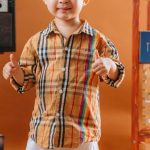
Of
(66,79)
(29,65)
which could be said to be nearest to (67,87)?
(66,79)

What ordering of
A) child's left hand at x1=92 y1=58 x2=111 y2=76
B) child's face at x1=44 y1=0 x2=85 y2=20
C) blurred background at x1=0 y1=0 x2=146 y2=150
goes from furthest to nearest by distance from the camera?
1. blurred background at x1=0 y1=0 x2=146 y2=150
2. child's face at x1=44 y1=0 x2=85 y2=20
3. child's left hand at x1=92 y1=58 x2=111 y2=76

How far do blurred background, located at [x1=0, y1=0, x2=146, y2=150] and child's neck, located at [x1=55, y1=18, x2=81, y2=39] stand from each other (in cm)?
27

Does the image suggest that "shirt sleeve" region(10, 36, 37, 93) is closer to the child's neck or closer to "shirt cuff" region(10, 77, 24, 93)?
"shirt cuff" region(10, 77, 24, 93)

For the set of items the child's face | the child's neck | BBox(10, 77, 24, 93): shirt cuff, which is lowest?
BBox(10, 77, 24, 93): shirt cuff

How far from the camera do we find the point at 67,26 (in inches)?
43.7

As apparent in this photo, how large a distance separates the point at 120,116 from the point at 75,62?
0.43 meters

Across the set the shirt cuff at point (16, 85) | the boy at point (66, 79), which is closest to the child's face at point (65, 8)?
the boy at point (66, 79)

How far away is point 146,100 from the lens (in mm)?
1276

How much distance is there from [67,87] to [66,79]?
2cm

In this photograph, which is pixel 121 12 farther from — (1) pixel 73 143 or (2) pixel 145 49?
(1) pixel 73 143

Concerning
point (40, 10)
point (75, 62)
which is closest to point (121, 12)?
point (40, 10)

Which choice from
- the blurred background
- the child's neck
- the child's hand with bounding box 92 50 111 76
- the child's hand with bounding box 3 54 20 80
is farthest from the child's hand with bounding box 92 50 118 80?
the blurred background

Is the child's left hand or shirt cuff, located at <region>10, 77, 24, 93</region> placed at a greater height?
the child's left hand

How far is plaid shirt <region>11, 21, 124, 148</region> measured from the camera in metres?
1.06
